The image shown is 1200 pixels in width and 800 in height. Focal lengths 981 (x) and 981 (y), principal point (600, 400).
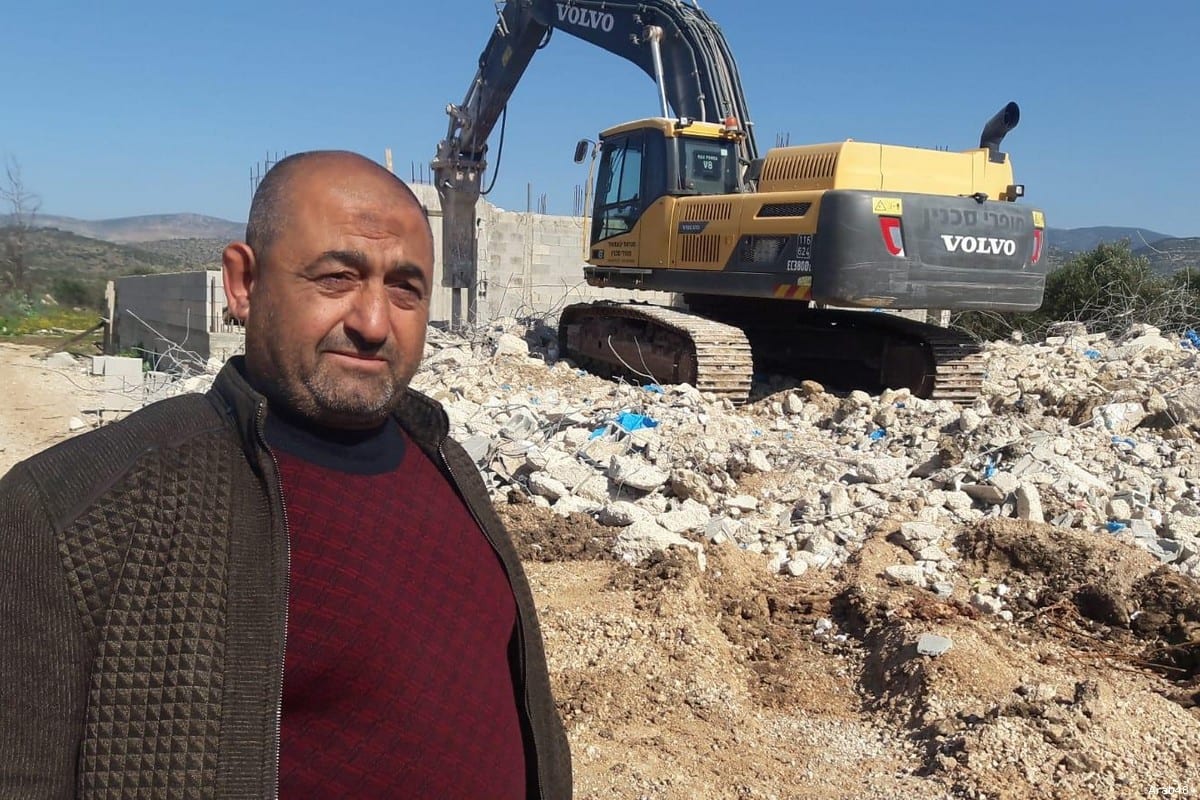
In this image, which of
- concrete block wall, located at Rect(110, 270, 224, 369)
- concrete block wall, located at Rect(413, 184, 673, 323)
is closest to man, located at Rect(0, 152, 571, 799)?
concrete block wall, located at Rect(110, 270, 224, 369)

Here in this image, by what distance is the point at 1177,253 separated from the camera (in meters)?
14.3

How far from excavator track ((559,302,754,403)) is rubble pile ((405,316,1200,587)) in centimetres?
30

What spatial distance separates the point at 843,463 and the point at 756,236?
105 inches

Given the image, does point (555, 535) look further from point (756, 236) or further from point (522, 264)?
point (522, 264)

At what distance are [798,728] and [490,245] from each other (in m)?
13.4

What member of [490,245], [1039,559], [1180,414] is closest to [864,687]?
[1039,559]

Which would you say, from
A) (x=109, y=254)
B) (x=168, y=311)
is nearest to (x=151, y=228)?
(x=109, y=254)

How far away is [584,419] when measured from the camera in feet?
24.8

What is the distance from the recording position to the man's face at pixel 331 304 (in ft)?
4.43

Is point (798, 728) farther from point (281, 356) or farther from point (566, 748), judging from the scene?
point (281, 356)

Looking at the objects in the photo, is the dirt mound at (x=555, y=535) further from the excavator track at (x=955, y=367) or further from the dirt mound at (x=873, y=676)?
the excavator track at (x=955, y=367)

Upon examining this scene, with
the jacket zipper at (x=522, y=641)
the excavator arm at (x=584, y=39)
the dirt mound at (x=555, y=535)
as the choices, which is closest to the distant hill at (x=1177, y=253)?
the excavator arm at (x=584, y=39)

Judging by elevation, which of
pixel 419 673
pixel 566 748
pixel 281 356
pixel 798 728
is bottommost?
pixel 798 728

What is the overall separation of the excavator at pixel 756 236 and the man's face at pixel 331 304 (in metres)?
6.75
